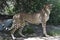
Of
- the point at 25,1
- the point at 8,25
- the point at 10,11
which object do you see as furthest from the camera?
the point at 10,11

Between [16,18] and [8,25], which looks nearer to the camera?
[16,18]

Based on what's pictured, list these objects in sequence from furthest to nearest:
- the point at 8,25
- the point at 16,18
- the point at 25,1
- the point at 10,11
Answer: the point at 10,11
the point at 8,25
the point at 25,1
the point at 16,18

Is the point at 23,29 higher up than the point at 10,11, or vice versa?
the point at 10,11

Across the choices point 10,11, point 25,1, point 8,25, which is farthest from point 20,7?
point 10,11

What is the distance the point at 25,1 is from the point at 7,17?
2.54m

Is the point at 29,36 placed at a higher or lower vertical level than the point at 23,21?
lower

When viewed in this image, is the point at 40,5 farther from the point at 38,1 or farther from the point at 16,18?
the point at 16,18

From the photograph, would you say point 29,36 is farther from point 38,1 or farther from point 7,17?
point 7,17

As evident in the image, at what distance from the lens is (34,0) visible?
28.1 ft

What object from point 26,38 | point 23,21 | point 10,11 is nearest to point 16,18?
point 23,21

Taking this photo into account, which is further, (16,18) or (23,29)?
(23,29)

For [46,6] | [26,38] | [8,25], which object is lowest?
[26,38]

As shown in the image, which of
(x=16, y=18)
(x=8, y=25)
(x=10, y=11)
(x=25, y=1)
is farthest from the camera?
(x=10, y=11)

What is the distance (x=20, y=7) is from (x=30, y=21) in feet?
3.18
